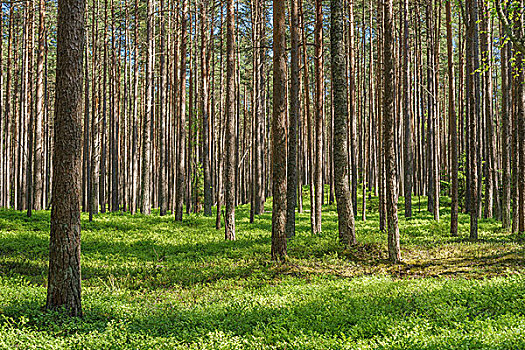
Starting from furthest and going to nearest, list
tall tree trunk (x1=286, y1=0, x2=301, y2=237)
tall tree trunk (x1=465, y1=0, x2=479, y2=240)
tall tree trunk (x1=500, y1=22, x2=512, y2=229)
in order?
tall tree trunk (x1=500, y1=22, x2=512, y2=229) → tall tree trunk (x1=465, y1=0, x2=479, y2=240) → tall tree trunk (x1=286, y1=0, x2=301, y2=237)

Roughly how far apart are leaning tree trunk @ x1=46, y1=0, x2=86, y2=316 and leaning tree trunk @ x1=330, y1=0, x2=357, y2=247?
25.3 ft

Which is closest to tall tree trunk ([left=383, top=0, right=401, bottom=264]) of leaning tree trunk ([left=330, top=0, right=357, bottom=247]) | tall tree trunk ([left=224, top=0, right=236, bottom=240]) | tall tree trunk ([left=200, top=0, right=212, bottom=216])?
leaning tree trunk ([left=330, top=0, right=357, bottom=247])

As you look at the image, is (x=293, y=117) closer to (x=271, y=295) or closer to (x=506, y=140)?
(x=271, y=295)

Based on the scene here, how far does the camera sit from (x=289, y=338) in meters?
5.38

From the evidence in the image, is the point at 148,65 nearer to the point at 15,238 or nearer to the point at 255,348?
the point at 15,238

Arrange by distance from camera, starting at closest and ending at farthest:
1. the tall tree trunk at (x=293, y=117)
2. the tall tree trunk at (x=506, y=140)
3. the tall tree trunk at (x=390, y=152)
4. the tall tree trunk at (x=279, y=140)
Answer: the tall tree trunk at (x=390, y=152)
the tall tree trunk at (x=279, y=140)
the tall tree trunk at (x=293, y=117)
the tall tree trunk at (x=506, y=140)

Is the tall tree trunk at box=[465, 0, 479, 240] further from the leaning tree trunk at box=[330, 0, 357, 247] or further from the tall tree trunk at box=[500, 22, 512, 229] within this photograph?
the leaning tree trunk at box=[330, 0, 357, 247]

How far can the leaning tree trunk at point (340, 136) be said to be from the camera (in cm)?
1198

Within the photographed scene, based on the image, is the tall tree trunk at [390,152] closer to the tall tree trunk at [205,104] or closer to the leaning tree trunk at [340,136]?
the leaning tree trunk at [340,136]

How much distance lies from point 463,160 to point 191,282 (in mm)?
21730

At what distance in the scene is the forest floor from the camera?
5.30 metres

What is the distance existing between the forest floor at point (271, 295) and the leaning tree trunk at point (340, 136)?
72 centimetres

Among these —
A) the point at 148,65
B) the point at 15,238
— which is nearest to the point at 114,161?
the point at 148,65

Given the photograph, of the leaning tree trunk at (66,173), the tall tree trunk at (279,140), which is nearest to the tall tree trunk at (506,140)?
the tall tree trunk at (279,140)
